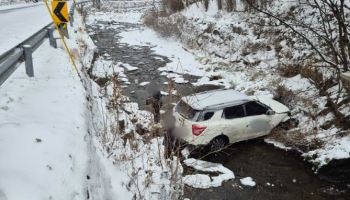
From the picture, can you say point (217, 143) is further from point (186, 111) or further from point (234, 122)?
point (186, 111)

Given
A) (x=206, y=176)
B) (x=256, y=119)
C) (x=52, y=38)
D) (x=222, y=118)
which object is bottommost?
(x=206, y=176)

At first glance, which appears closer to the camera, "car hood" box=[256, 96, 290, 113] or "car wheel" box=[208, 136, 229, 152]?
"car wheel" box=[208, 136, 229, 152]

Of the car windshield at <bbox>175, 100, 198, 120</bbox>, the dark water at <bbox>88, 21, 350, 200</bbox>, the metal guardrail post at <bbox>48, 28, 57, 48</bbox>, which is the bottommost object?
the dark water at <bbox>88, 21, 350, 200</bbox>

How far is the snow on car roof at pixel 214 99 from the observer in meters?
9.74

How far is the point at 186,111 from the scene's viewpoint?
9.81 meters

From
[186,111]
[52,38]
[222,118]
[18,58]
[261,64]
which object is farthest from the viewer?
[261,64]

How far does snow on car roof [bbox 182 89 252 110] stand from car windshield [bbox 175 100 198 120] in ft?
0.35

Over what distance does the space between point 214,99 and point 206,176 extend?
2.28 metres

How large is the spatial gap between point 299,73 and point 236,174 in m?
7.09

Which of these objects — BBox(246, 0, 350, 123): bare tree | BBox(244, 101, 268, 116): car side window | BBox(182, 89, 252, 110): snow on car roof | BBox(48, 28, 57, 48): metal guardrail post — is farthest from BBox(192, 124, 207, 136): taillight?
BBox(48, 28, 57, 48): metal guardrail post

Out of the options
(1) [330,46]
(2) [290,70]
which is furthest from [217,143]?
(2) [290,70]

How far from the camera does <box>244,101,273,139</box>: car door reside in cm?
1040

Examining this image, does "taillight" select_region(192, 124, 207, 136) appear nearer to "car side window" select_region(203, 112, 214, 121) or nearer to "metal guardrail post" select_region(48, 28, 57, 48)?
"car side window" select_region(203, 112, 214, 121)

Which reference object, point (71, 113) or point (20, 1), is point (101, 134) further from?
point (20, 1)
